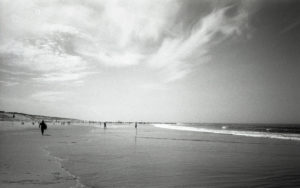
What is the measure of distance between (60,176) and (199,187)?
5895mm

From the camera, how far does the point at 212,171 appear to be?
A: 13422 millimetres

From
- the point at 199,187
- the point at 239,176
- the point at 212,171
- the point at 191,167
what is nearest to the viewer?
the point at 199,187

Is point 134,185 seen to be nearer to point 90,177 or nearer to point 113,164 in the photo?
point 90,177

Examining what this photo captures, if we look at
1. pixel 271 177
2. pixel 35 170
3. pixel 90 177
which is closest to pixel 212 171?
pixel 271 177

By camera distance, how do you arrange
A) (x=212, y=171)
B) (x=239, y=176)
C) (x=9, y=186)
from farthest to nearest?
(x=212, y=171) < (x=239, y=176) < (x=9, y=186)

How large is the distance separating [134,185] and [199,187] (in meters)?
2.54

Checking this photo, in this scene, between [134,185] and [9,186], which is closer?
[9,186]

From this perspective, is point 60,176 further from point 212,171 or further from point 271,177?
point 271,177

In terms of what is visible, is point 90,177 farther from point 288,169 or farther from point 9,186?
point 288,169

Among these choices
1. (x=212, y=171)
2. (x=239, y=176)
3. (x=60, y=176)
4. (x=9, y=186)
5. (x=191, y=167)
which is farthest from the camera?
(x=191, y=167)

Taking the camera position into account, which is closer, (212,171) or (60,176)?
(60,176)

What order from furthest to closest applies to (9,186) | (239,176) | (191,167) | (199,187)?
(191,167)
(239,176)
(199,187)
(9,186)

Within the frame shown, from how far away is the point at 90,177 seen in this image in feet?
36.7

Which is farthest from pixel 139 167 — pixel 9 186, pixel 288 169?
pixel 288 169
